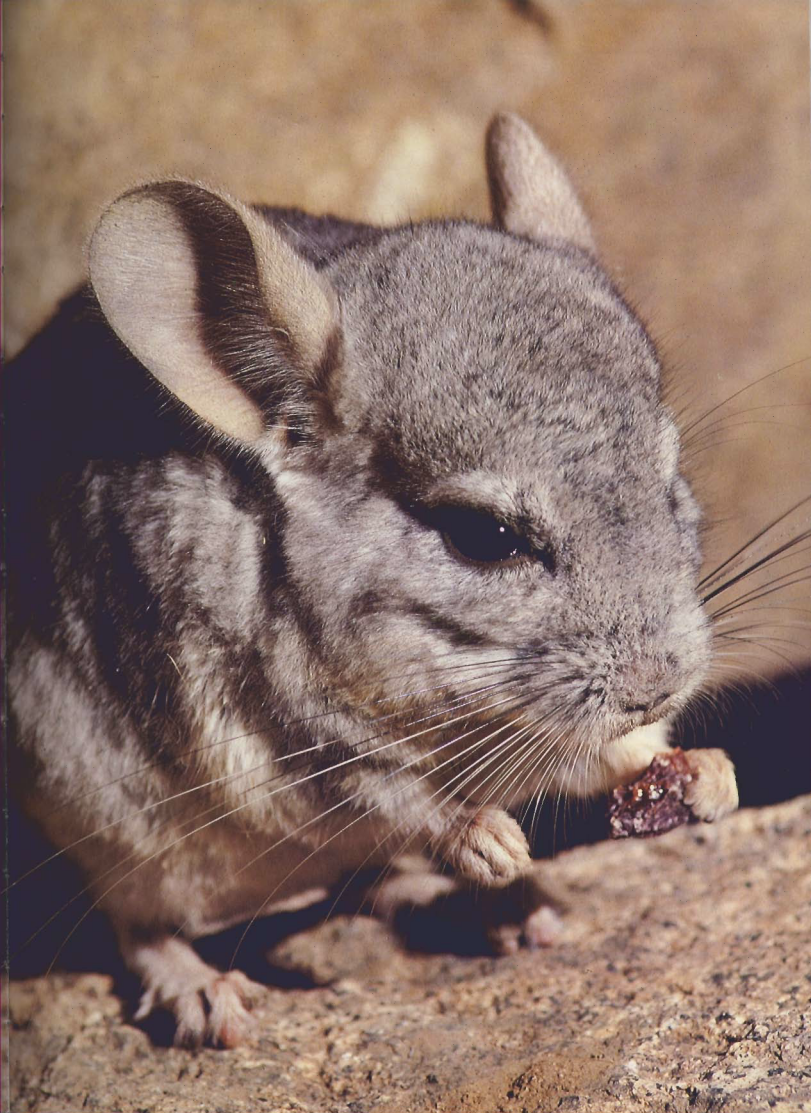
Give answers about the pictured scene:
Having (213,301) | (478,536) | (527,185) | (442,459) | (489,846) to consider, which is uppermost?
(527,185)

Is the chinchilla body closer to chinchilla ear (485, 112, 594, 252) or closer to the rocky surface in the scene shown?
chinchilla ear (485, 112, 594, 252)

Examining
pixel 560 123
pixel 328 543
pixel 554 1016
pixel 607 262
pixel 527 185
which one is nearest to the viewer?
pixel 328 543

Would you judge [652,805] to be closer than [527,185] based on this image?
Yes

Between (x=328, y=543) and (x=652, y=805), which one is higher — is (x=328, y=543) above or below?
above

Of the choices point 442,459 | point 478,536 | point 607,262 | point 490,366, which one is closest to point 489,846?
point 478,536

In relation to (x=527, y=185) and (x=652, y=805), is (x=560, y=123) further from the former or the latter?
(x=652, y=805)

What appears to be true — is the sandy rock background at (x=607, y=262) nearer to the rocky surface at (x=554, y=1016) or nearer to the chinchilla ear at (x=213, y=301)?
the rocky surface at (x=554, y=1016)

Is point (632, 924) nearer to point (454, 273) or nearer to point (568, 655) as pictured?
point (568, 655)
